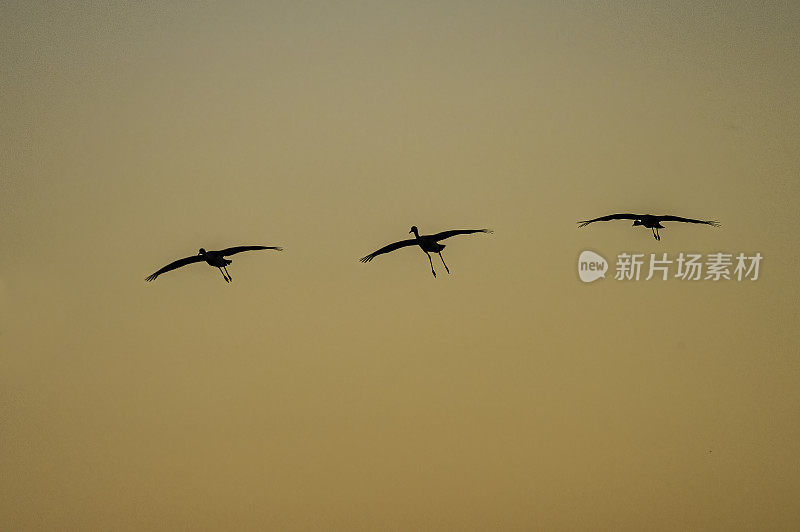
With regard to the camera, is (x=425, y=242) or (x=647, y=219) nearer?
(x=425, y=242)

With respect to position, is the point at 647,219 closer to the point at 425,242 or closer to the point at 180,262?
the point at 425,242

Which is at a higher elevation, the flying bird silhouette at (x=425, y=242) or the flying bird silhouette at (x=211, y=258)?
the flying bird silhouette at (x=425, y=242)

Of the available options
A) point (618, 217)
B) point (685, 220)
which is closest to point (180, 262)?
point (618, 217)

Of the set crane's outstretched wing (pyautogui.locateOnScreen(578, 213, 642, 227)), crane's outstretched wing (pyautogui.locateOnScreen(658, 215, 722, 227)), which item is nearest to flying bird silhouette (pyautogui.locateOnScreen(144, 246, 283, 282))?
crane's outstretched wing (pyautogui.locateOnScreen(578, 213, 642, 227))

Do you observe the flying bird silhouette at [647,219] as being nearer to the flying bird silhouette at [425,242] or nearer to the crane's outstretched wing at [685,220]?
the crane's outstretched wing at [685,220]

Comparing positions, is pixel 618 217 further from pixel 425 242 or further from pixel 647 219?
pixel 425 242

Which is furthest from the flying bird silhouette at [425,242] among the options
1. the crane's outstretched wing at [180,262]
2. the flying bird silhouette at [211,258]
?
the crane's outstretched wing at [180,262]

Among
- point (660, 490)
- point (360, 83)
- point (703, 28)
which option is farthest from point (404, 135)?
point (660, 490)

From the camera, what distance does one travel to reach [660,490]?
102 inches

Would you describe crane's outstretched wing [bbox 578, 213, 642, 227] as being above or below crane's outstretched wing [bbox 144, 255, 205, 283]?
above

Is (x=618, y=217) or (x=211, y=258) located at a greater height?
(x=618, y=217)

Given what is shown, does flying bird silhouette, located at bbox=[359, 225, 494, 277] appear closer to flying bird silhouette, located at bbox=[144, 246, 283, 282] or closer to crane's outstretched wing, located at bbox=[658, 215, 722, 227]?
flying bird silhouette, located at bbox=[144, 246, 283, 282]

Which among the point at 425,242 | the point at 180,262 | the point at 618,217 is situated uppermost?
the point at 618,217

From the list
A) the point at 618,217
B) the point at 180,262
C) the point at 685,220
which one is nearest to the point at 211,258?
the point at 180,262
